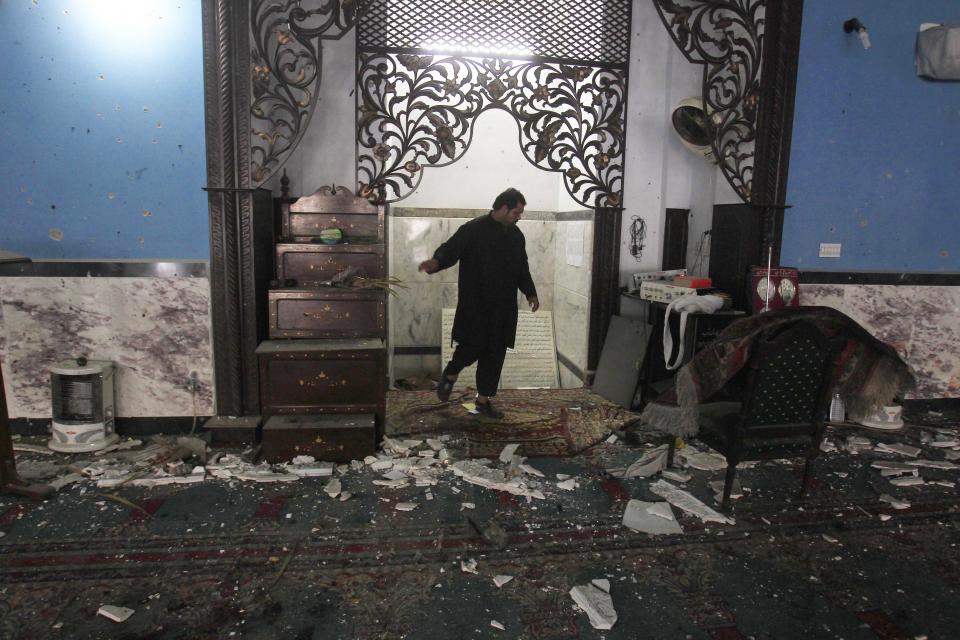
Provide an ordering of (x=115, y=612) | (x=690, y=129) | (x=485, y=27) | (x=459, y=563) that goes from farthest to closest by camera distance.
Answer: (x=690, y=129), (x=485, y=27), (x=459, y=563), (x=115, y=612)

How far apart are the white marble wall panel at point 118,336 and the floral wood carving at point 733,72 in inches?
146

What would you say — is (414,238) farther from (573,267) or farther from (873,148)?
(873,148)

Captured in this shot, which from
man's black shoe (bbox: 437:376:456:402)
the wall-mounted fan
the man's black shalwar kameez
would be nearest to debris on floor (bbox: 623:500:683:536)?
the man's black shalwar kameez

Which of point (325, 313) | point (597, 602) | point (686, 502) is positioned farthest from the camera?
point (325, 313)

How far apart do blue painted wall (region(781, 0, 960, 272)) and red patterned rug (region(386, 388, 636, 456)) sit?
193 centimetres

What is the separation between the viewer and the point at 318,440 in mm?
3850

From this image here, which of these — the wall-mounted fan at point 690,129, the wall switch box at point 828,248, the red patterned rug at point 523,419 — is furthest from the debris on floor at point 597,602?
the wall-mounted fan at point 690,129

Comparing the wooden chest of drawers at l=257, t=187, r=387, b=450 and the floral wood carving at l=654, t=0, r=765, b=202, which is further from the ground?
the floral wood carving at l=654, t=0, r=765, b=202

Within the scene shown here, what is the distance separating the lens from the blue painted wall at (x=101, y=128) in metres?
3.92

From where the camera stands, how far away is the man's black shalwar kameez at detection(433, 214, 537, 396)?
15.3 ft

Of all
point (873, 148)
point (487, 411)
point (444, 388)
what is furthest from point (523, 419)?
point (873, 148)

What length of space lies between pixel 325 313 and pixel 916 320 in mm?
4558

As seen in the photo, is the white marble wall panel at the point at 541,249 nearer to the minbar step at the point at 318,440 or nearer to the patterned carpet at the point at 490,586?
the minbar step at the point at 318,440

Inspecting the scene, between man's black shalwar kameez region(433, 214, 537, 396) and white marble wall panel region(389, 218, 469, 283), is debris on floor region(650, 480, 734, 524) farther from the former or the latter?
white marble wall panel region(389, 218, 469, 283)
